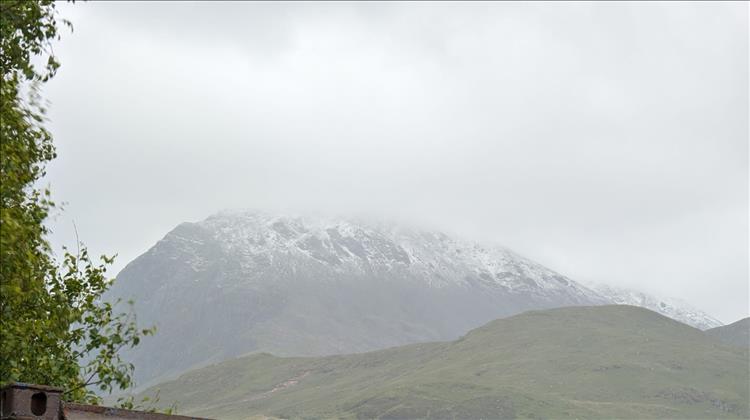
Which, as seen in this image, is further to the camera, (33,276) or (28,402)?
(33,276)

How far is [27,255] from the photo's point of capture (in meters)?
17.8

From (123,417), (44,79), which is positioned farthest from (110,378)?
(123,417)

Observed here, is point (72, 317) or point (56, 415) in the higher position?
point (72, 317)

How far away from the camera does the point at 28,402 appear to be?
1194cm

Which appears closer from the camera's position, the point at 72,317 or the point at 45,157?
the point at 72,317

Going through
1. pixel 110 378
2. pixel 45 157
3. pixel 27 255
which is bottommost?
pixel 110 378

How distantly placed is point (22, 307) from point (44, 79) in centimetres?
530

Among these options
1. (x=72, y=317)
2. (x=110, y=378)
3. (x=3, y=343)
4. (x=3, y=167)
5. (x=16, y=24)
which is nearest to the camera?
→ (x=3, y=167)

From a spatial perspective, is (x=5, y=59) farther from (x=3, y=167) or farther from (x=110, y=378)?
(x=110, y=378)

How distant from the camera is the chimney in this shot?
11812 mm

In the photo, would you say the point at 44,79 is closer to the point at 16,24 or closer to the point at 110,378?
the point at 16,24

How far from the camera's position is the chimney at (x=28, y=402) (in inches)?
465

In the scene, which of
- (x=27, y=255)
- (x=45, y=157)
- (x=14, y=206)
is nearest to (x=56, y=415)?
(x=27, y=255)

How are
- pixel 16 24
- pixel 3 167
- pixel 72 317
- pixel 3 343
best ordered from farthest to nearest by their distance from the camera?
pixel 72 317 → pixel 16 24 → pixel 3 343 → pixel 3 167
